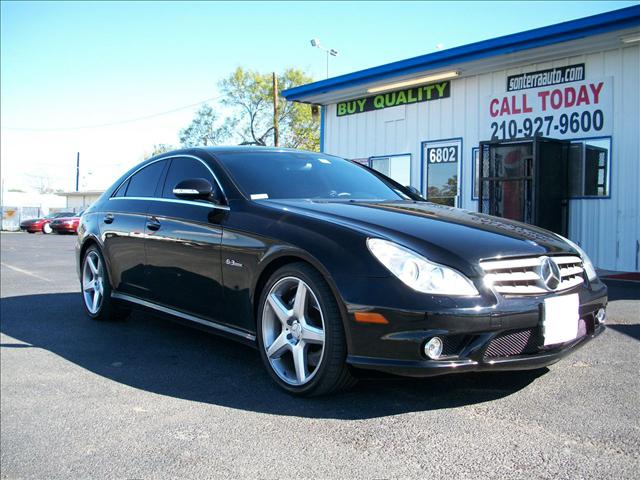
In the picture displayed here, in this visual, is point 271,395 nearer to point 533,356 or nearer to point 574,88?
point 533,356

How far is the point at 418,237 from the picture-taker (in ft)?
10.4

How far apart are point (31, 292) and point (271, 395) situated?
5318 millimetres

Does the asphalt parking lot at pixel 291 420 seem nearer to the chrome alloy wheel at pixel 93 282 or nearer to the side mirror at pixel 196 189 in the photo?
the chrome alloy wheel at pixel 93 282

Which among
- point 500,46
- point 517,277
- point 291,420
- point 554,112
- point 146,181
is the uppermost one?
point 500,46

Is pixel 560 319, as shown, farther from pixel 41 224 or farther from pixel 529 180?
pixel 41 224

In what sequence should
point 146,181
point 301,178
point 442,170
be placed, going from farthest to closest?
1. point 442,170
2. point 146,181
3. point 301,178

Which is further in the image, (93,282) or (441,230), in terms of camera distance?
(93,282)

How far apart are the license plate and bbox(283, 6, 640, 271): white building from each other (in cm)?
734

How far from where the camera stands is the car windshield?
13.6 feet

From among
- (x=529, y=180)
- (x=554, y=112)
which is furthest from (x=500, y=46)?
(x=529, y=180)

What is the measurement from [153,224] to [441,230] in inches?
92.4

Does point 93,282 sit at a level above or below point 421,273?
below

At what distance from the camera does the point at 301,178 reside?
4375 mm

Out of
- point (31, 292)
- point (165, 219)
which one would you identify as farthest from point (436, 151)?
point (165, 219)
